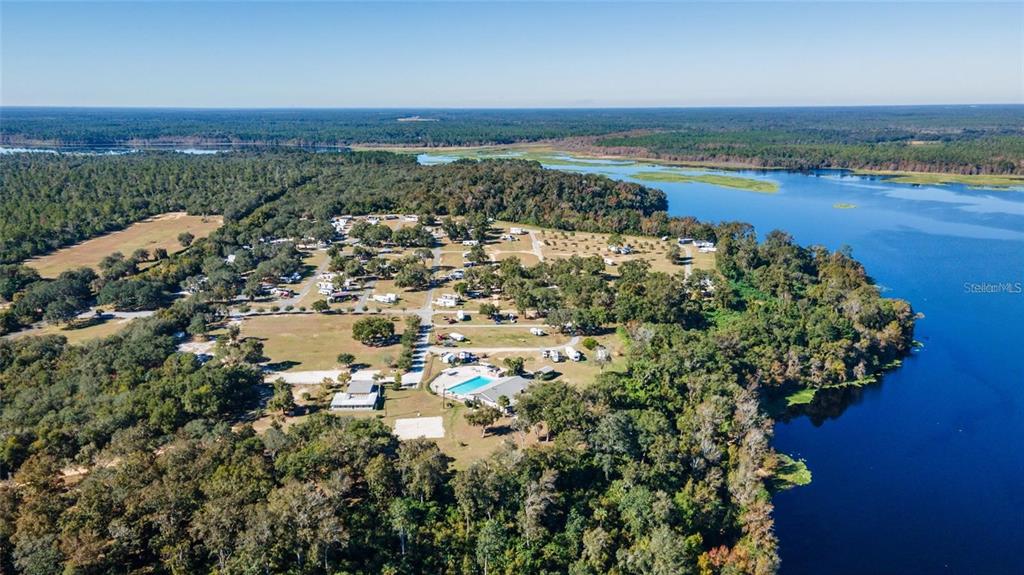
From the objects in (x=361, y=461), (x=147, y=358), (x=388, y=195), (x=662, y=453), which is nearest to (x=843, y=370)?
(x=662, y=453)

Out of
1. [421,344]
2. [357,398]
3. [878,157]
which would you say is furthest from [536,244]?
[878,157]

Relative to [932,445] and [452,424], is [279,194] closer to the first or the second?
[452,424]

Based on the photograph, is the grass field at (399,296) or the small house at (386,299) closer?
the grass field at (399,296)

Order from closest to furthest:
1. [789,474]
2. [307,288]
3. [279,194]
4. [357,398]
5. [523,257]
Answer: [789,474], [357,398], [307,288], [523,257], [279,194]

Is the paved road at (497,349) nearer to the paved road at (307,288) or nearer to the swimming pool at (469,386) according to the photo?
the swimming pool at (469,386)

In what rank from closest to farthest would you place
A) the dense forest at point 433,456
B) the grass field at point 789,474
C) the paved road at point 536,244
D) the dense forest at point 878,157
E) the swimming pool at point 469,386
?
the dense forest at point 433,456 → the grass field at point 789,474 → the swimming pool at point 469,386 → the paved road at point 536,244 → the dense forest at point 878,157

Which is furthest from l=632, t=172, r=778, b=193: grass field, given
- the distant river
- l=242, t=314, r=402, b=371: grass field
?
l=242, t=314, r=402, b=371: grass field

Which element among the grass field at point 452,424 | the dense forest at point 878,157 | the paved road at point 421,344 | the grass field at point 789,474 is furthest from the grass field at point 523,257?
the dense forest at point 878,157
